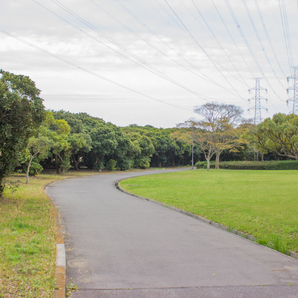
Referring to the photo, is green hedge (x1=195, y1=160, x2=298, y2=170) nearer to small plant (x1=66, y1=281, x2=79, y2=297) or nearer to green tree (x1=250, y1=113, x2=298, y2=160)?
green tree (x1=250, y1=113, x2=298, y2=160)

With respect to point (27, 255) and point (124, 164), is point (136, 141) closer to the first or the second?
point (124, 164)

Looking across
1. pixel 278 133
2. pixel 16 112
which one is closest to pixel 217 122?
pixel 278 133

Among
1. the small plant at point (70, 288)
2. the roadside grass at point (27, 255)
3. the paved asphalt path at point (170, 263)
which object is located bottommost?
the paved asphalt path at point (170, 263)

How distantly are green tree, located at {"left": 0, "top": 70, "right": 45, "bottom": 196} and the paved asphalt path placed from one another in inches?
173

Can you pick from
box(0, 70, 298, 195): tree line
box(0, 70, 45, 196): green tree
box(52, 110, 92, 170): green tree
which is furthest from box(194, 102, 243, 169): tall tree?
box(0, 70, 45, 196): green tree

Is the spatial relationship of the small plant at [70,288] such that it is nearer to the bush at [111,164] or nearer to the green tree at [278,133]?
the bush at [111,164]

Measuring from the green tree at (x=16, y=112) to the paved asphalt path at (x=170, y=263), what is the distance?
4401 millimetres

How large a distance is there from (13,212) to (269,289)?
8293 mm

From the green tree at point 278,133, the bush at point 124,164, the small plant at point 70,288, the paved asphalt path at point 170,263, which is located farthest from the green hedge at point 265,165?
the small plant at point 70,288

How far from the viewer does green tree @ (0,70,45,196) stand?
37.5 feet

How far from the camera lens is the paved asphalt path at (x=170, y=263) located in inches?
186

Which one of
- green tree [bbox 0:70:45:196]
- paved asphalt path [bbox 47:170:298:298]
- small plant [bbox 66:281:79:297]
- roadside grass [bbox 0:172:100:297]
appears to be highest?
green tree [bbox 0:70:45:196]

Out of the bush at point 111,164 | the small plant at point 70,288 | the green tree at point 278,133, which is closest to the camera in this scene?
the small plant at point 70,288

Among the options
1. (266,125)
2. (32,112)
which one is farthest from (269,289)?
(266,125)
